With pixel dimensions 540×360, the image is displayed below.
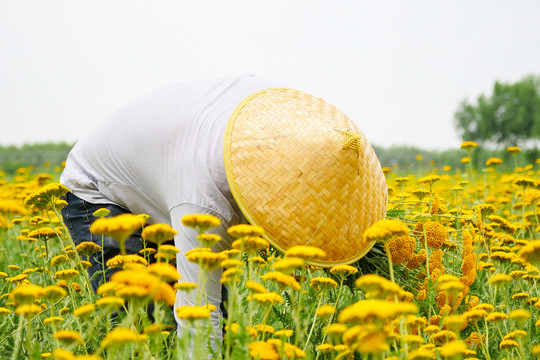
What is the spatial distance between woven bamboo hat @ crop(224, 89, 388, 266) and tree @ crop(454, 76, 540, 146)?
40.9 meters

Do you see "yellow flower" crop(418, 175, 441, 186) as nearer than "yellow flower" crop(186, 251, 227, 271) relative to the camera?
No

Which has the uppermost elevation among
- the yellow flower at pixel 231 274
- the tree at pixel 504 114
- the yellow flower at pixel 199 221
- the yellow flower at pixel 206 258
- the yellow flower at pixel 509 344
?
the yellow flower at pixel 199 221

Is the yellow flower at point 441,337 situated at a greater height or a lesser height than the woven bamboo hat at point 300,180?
lesser

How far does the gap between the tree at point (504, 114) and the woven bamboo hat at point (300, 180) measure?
40.9 m

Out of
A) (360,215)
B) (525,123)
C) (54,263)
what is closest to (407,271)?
(360,215)

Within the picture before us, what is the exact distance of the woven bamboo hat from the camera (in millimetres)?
1683

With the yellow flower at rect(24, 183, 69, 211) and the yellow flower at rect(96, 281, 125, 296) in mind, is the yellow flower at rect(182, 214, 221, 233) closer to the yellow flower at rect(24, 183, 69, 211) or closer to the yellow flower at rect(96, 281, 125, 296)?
the yellow flower at rect(96, 281, 125, 296)

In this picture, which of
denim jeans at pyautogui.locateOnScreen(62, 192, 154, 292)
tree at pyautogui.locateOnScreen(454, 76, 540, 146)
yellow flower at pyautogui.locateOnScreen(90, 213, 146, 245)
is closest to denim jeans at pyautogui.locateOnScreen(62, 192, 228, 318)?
denim jeans at pyautogui.locateOnScreen(62, 192, 154, 292)

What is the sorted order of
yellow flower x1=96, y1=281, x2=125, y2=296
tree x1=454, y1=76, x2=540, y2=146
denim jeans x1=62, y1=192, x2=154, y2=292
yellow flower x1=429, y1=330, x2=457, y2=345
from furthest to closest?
1. tree x1=454, y1=76, x2=540, y2=146
2. denim jeans x1=62, y1=192, x2=154, y2=292
3. yellow flower x1=429, y1=330, x2=457, y2=345
4. yellow flower x1=96, y1=281, x2=125, y2=296

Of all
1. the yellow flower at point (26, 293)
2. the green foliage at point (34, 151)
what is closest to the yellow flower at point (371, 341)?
the yellow flower at point (26, 293)

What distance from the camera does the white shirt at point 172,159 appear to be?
175 cm

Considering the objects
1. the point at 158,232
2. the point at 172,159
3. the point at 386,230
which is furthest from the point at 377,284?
the point at 172,159

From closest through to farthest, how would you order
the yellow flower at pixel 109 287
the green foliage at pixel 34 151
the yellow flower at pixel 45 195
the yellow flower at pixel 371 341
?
the yellow flower at pixel 371 341 → the yellow flower at pixel 109 287 → the yellow flower at pixel 45 195 → the green foliage at pixel 34 151

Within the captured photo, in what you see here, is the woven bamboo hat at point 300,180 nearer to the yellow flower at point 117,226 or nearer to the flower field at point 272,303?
A: the flower field at point 272,303
